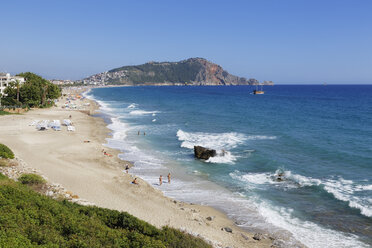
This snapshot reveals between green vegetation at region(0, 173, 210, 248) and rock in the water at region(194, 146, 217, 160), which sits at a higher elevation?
green vegetation at region(0, 173, 210, 248)

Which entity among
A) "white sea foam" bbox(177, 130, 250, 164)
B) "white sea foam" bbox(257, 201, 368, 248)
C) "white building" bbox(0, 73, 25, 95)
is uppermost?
"white building" bbox(0, 73, 25, 95)

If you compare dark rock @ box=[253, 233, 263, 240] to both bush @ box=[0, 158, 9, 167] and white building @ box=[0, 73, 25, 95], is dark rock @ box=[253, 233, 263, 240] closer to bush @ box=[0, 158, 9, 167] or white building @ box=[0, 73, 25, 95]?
bush @ box=[0, 158, 9, 167]

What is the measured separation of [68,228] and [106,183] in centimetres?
1265

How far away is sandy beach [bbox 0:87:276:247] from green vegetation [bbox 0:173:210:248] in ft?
13.4

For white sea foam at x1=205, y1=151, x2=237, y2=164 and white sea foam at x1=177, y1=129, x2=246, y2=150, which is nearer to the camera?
white sea foam at x1=205, y1=151, x2=237, y2=164

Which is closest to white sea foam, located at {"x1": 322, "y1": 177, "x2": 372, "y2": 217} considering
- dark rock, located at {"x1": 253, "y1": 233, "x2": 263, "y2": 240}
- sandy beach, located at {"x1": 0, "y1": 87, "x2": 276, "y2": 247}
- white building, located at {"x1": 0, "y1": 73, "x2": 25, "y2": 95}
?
dark rock, located at {"x1": 253, "y1": 233, "x2": 263, "y2": 240}

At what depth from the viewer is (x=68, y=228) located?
10305 mm

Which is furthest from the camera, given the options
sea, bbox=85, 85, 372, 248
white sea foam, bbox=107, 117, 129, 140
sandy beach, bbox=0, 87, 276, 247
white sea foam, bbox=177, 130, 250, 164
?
white sea foam, bbox=107, 117, 129, 140

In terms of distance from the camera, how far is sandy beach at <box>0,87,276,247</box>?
16.6 meters

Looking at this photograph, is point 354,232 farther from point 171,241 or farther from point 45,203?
point 45,203

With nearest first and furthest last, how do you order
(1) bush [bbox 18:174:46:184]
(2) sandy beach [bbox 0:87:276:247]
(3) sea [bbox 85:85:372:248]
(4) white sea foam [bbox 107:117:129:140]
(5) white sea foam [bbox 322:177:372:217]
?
(2) sandy beach [bbox 0:87:276:247]
(3) sea [bbox 85:85:372:248]
(1) bush [bbox 18:174:46:184]
(5) white sea foam [bbox 322:177:372:217]
(4) white sea foam [bbox 107:117:129:140]

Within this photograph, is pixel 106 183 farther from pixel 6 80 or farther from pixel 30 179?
pixel 6 80

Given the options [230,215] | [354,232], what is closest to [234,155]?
[230,215]

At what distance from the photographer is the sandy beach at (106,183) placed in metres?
16.6
